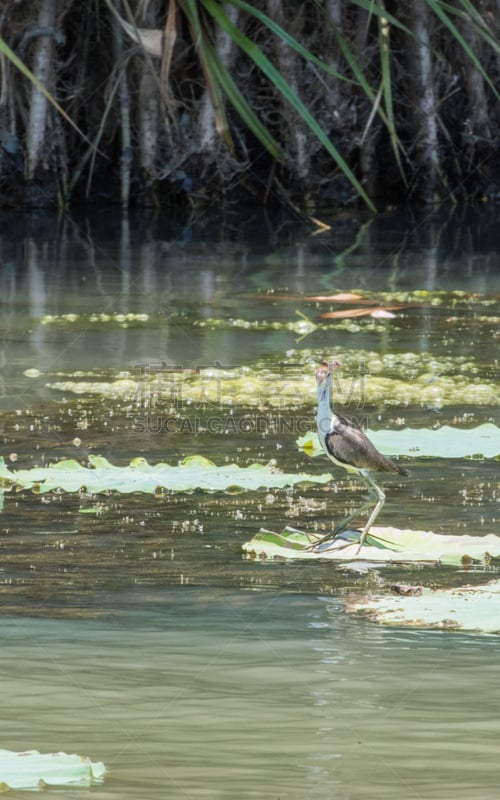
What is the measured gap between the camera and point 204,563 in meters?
3.99

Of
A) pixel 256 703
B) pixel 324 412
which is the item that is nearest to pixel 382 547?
pixel 324 412

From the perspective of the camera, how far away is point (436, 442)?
16.9 ft

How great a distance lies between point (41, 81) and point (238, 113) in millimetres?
2017

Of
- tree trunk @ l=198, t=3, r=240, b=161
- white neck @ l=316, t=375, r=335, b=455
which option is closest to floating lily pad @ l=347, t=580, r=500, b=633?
white neck @ l=316, t=375, r=335, b=455

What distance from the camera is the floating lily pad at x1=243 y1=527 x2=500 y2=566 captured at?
12.9 ft

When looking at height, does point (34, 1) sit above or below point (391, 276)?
above

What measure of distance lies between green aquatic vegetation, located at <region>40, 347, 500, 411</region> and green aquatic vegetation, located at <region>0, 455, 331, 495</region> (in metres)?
1.26

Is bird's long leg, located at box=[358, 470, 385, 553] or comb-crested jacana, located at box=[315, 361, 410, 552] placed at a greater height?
comb-crested jacana, located at box=[315, 361, 410, 552]

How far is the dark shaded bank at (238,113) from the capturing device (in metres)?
14.9

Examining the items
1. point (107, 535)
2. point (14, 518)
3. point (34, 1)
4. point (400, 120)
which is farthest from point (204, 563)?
point (400, 120)

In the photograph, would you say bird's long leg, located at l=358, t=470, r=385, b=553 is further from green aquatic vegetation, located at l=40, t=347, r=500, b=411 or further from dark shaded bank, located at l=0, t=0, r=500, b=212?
dark shaded bank, located at l=0, t=0, r=500, b=212

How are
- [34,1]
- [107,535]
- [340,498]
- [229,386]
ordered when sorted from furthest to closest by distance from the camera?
1. [34,1]
2. [229,386]
3. [340,498]
4. [107,535]

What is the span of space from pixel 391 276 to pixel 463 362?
327 centimetres

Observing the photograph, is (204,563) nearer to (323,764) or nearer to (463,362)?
(323,764)
